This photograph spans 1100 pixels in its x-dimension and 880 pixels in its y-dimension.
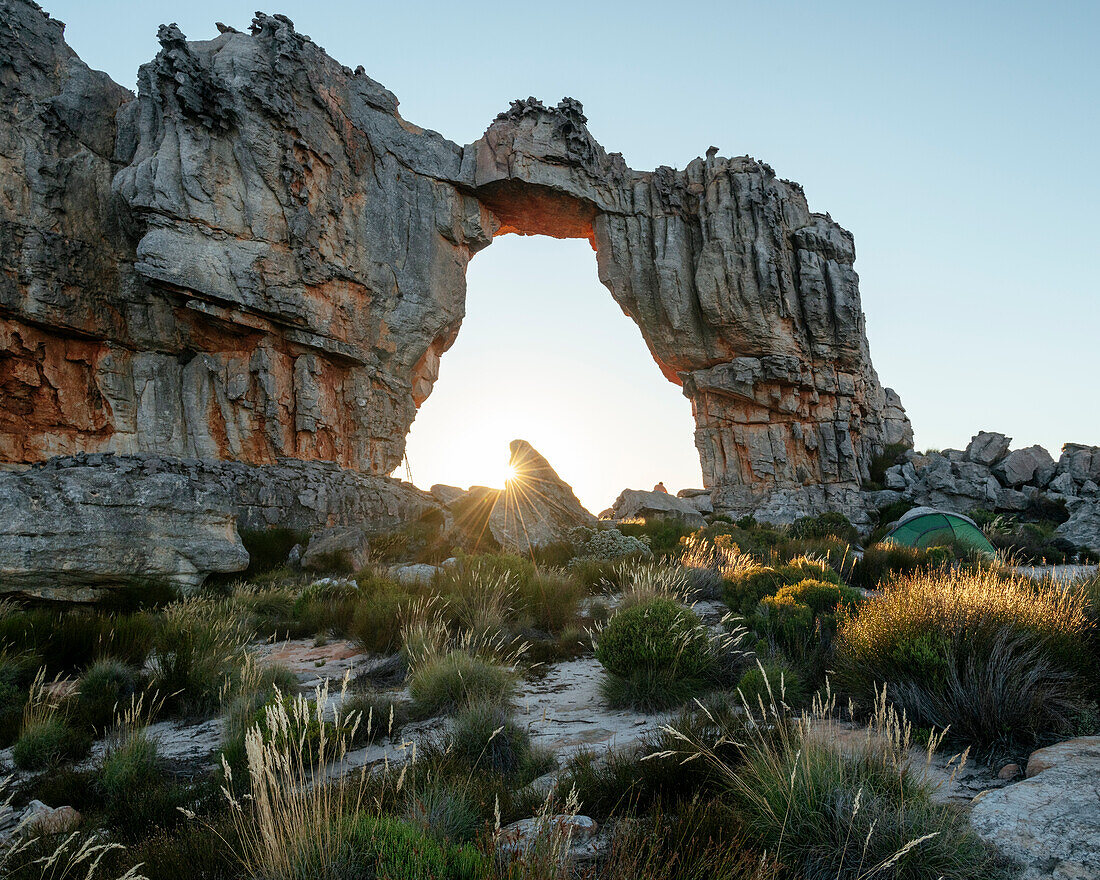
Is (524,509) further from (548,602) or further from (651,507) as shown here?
(651,507)

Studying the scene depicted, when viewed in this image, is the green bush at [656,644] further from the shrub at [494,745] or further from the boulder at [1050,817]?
the boulder at [1050,817]

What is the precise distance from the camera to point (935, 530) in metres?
14.7

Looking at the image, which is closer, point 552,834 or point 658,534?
point 552,834

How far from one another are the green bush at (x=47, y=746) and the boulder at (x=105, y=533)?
4.90m

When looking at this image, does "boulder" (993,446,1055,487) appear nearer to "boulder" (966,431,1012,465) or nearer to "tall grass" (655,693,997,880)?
"boulder" (966,431,1012,465)

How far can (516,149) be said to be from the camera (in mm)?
28172

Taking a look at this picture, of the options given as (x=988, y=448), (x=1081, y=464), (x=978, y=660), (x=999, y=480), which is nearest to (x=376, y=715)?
(x=978, y=660)

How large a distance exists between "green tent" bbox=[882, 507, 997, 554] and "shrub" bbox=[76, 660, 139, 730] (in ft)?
47.0

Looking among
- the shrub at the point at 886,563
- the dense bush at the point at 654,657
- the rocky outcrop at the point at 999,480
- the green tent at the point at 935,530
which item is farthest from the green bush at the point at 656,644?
the rocky outcrop at the point at 999,480

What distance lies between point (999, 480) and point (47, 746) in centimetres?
3379

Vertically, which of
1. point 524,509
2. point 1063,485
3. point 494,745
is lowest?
point 494,745

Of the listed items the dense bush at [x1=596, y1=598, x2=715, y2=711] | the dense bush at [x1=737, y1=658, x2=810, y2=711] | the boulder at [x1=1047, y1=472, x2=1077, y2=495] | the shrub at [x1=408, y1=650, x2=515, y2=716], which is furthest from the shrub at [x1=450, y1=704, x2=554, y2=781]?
the boulder at [x1=1047, y1=472, x2=1077, y2=495]

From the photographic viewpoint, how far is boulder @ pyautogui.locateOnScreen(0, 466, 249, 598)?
775cm

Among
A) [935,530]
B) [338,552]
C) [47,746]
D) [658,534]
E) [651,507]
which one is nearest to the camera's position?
[47,746]
